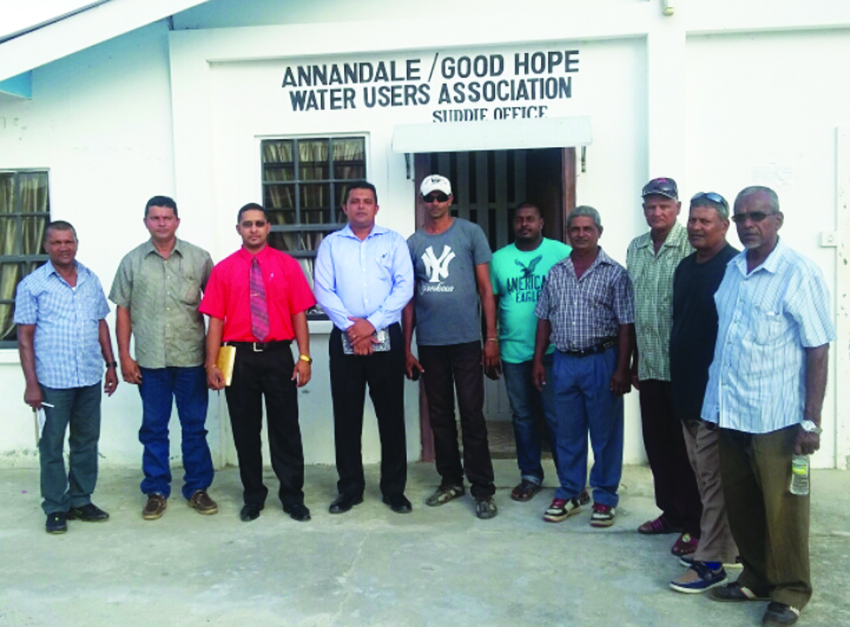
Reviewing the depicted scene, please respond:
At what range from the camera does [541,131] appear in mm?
5914

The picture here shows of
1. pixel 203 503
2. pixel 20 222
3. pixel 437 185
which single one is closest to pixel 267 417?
pixel 203 503

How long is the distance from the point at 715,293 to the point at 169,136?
14.2 feet

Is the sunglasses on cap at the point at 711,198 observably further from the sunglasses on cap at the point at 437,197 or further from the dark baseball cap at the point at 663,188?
the sunglasses on cap at the point at 437,197

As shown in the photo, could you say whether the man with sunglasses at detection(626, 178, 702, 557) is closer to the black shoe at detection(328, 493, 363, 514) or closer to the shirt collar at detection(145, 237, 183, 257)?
the black shoe at detection(328, 493, 363, 514)

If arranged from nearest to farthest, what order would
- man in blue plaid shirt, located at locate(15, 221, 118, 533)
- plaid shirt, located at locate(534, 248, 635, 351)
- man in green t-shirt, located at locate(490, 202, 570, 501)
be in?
plaid shirt, located at locate(534, 248, 635, 351), man in blue plaid shirt, located at locate(15, 221, 118, 533), man in green t-shirt, located at locate(490, 202, 570, 501)

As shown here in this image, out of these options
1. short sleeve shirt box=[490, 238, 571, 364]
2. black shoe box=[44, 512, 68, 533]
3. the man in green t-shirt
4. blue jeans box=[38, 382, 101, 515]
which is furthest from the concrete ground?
short sleeve shirt box=[490, 238, 571, 364]

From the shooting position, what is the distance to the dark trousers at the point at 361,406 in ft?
17.6

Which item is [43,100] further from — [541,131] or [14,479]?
[541,131]

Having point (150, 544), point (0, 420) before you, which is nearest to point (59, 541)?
point (150, 544)

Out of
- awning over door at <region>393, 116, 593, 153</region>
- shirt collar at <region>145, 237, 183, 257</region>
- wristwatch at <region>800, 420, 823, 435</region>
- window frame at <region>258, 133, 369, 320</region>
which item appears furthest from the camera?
window frame at <region>258, 133, 369, 320</region>

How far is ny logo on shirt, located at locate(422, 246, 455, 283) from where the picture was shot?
539cm

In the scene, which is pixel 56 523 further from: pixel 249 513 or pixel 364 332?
pixel 364 332

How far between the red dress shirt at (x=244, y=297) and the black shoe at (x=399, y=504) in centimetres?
121

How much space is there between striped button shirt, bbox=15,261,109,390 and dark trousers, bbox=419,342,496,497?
81.5 inches
